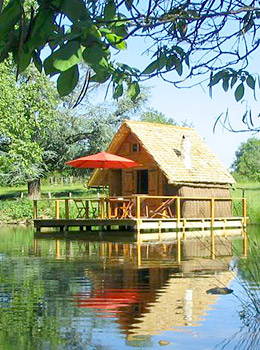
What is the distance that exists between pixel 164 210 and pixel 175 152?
10.4 ft

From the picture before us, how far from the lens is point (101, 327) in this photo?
7004 millimetres

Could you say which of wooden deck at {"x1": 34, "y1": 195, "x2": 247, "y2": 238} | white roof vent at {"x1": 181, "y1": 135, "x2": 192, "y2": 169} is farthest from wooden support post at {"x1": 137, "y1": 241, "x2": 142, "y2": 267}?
white roof vent at {"x1": 181, "y1": 135, "x2": 192, "y2": 169}

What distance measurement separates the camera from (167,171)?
26797 millimetres

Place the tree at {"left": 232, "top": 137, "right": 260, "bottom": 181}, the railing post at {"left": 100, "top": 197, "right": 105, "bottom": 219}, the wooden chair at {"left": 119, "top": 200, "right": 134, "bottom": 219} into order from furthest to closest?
1. the tree at {"left": 232, "top": 137, "right": 260, "bottom": 181}
2. the railing post at {"left": 100, "top": 197, "right": 105, "bottom": 219}
3. the wooden chair at {"left": 119, "top": 200, "right": 134, "bottom": 219}

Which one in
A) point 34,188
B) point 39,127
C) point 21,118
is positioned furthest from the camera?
point 34,188

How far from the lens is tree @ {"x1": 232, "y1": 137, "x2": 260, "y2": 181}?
7612 centimetres

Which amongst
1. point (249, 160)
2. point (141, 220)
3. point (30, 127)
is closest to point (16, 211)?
point (30, 127)

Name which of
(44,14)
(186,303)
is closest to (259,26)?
(44,14)

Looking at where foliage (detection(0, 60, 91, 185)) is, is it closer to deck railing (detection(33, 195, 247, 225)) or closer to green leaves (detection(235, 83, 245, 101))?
deck railing (detection(33, 195, 247, 225))

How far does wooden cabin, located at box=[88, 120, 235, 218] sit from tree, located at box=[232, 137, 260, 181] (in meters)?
30.1

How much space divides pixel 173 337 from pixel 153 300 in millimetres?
2367

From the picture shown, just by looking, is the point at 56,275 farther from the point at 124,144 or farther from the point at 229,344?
the point at 124,144

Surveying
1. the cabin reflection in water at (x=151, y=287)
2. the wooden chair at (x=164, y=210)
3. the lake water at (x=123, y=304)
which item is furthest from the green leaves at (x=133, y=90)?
the wooden chair at (x=164, y=210)

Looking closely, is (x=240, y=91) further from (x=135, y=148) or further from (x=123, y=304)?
(x=135, y=148)
